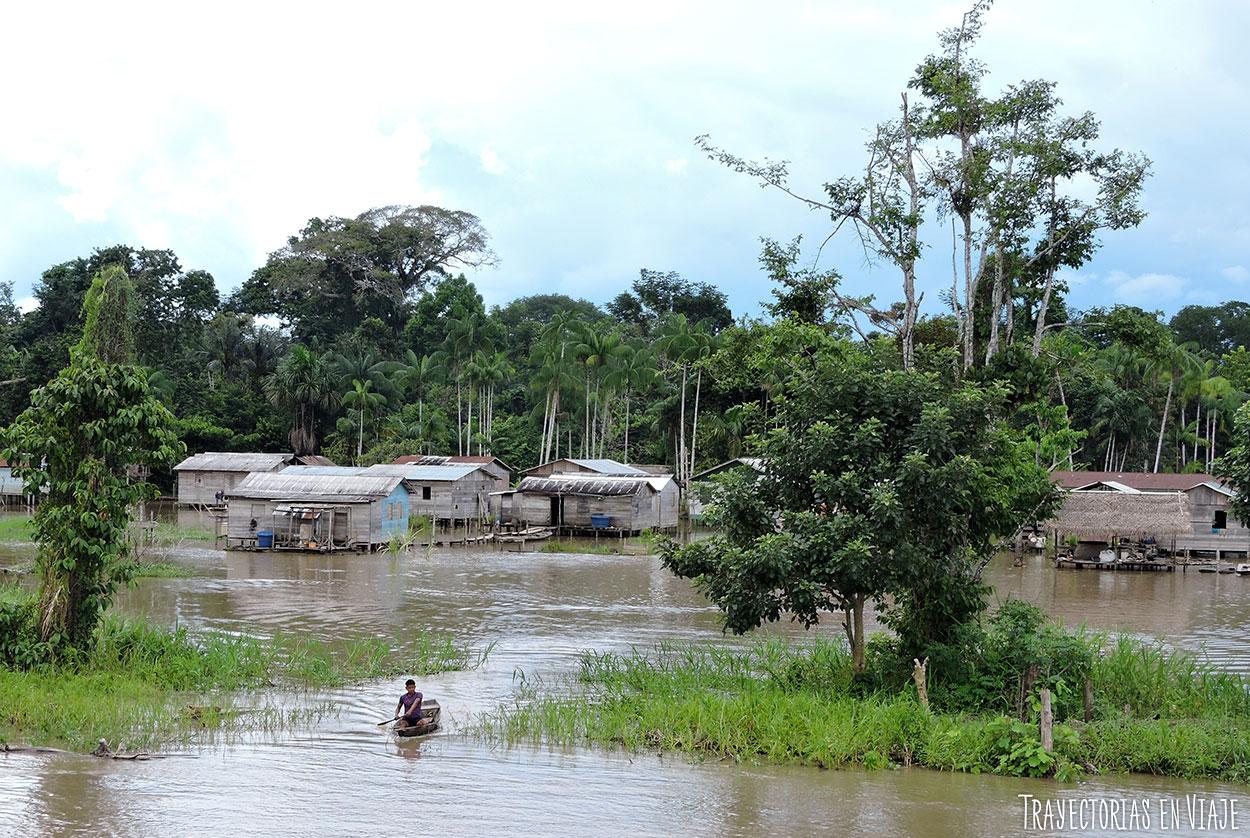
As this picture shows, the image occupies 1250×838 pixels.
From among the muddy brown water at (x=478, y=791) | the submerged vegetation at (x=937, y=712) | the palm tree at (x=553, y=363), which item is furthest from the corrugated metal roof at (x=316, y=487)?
the submerged vegetation at (x=937, y=712)

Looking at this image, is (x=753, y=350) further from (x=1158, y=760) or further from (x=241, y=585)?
(x=241, y=585)

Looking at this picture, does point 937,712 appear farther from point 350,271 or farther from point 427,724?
A: point 350,271

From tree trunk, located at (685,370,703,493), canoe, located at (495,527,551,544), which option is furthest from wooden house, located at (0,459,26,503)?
tree trunk, located at (685,370,703,493)

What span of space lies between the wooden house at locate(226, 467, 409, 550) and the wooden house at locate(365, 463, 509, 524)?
396cm

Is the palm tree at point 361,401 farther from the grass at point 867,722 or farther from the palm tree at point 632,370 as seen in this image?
the grass at point 867,722

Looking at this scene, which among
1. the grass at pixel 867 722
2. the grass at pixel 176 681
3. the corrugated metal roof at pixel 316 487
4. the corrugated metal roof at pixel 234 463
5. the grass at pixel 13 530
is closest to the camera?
the grass at pixel 867 722

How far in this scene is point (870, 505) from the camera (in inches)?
511

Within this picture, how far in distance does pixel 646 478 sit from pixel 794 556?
28.9m

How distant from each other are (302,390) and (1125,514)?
37273mm

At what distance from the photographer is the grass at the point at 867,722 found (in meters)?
11.7

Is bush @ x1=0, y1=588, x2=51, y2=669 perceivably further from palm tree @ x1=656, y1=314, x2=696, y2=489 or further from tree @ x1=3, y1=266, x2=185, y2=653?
palm tree @ x1=656, y1=314, x2=696, y2=489

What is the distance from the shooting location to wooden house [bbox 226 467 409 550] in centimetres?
3409

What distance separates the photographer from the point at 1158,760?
1163 centimetres

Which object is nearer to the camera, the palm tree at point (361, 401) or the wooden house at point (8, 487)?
the wooden house at point (8, 487)
